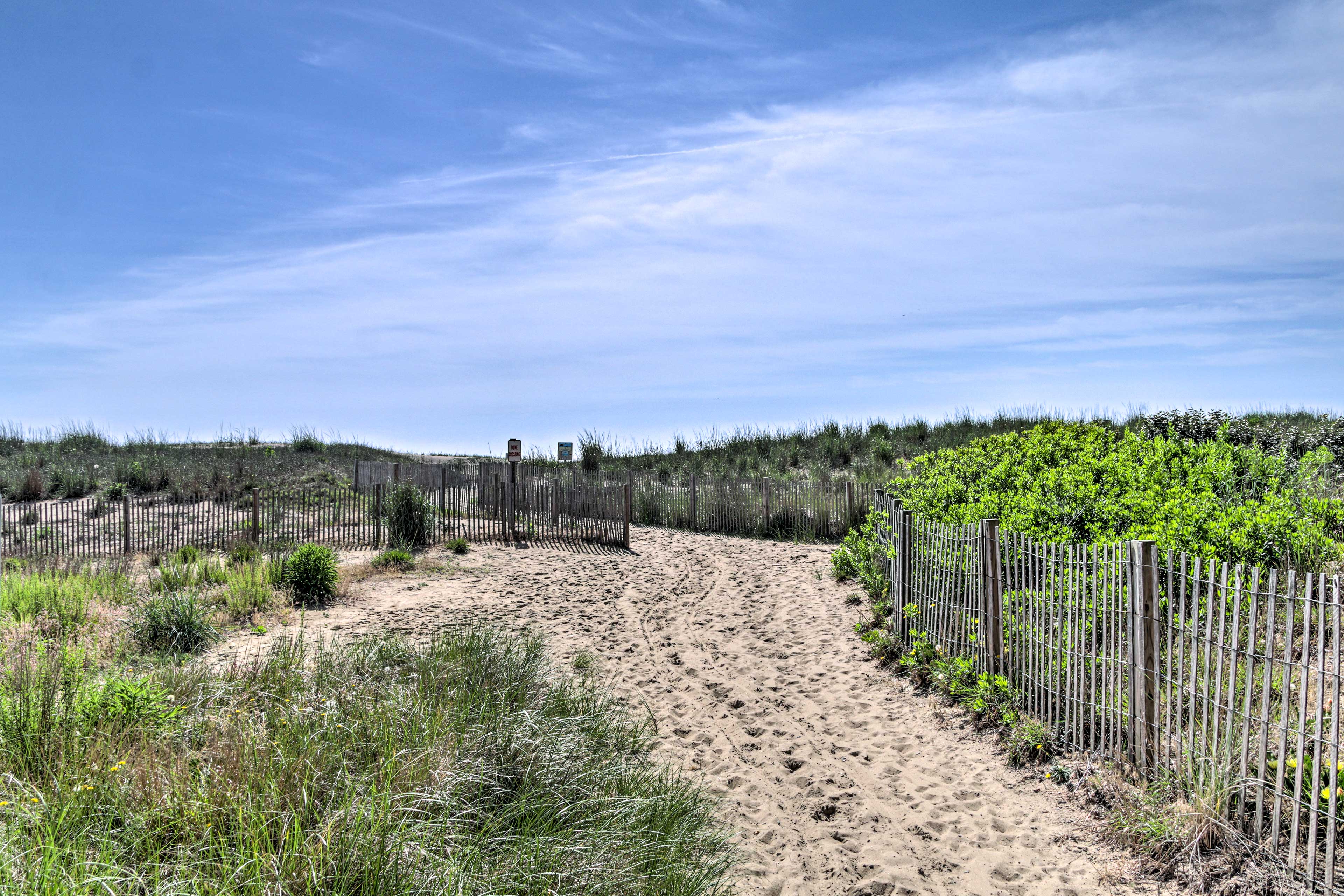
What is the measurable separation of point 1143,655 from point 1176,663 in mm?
568

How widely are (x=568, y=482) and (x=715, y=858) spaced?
1344cm

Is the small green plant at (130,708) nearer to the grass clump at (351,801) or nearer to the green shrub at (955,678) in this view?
the grass clump at (351,801)

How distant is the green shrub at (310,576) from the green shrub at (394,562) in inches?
87.5

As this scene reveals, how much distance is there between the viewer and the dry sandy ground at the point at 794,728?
4.49 m

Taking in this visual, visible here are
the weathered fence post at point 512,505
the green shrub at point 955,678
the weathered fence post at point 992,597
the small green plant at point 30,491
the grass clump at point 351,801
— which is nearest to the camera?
the grass clump at point 351,801

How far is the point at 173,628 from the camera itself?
7.45 meters

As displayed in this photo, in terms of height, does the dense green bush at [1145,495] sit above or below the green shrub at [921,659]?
above

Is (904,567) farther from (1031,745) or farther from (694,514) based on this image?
(694,514)

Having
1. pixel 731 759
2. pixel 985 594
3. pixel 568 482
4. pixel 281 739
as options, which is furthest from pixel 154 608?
pixel 568 482

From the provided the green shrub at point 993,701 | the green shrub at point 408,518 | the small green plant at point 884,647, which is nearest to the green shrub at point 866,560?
the small green plant at point 884,647

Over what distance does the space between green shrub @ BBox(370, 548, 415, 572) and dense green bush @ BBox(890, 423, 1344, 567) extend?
23.7 ft

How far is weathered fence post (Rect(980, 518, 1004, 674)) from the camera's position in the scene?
625cm

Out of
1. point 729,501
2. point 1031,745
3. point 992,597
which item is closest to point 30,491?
point 729,501

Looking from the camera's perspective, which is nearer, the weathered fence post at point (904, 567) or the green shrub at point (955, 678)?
the green shrub at point (955, 678)
